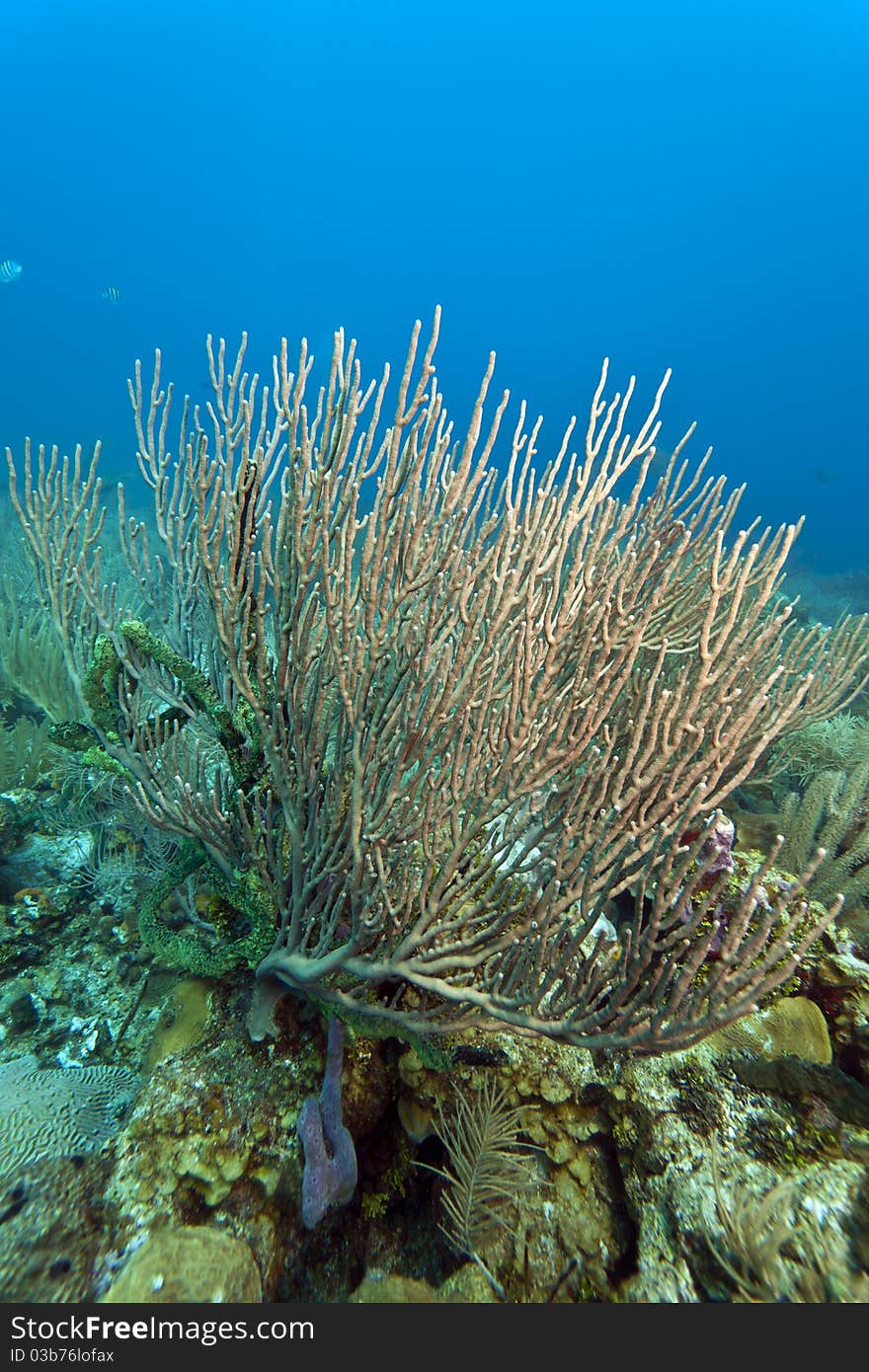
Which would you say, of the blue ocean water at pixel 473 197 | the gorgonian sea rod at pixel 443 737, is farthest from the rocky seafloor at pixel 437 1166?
the blue ocean water at pixel 473 197

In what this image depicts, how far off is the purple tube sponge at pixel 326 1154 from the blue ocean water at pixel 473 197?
8252 centimetres

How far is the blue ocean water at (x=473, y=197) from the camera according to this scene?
9338 centimetres

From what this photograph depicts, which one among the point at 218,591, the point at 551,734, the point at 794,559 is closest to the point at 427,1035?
the point at 551,734

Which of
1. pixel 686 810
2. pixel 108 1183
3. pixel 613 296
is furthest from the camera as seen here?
pixel 613 296

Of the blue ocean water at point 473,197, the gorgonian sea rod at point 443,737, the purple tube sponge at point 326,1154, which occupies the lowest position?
the purple tube sponge at point 326,1154

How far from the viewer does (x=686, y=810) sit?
182 centimetres

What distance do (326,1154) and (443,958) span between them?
3.06ft

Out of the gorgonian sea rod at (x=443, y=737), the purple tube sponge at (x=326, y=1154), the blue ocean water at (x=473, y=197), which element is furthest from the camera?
the blue ocean water at (x=473, y=197)

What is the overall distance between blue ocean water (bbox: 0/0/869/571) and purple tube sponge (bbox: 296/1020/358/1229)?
82.5 metres

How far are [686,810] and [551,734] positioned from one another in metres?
0.46

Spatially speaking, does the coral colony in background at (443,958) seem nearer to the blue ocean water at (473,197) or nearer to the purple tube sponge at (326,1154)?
the purple tube sponge at (326,1154)

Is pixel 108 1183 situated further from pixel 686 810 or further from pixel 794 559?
pixel 794 559

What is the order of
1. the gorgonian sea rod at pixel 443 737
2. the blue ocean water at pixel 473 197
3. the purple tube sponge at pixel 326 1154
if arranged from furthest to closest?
the blue ocean water at pixel 473 197, the purple tube sponge at pixel 326 1154, the gorgonian sea rod at pixel 443 737

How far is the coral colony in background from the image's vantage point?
1854 millimetres
